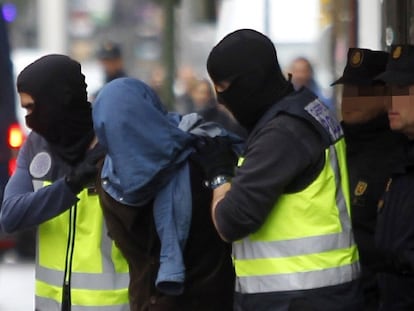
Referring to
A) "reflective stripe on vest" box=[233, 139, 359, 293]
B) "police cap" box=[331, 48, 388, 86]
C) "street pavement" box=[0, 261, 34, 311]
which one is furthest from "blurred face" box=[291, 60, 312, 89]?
"reflective stripe on vest" box=[233, 139, 359, 293]

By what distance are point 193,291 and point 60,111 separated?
0.93m

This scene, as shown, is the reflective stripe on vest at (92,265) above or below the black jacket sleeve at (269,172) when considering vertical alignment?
below

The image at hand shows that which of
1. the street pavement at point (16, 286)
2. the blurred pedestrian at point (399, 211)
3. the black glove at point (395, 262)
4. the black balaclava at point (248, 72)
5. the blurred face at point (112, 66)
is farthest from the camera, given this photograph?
the blurred face at point (112, 66)

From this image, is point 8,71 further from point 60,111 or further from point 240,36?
point 240,36

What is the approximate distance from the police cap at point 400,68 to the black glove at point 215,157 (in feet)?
2.23

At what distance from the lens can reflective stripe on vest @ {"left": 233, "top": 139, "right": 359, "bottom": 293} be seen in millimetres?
4230

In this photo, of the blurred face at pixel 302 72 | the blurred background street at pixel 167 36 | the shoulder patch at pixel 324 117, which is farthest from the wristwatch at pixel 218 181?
the blurred face at pixel 302 72

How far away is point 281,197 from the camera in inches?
167

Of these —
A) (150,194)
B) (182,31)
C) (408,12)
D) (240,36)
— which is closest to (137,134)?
(150,194)

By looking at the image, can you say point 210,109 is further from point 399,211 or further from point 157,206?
point 157,206

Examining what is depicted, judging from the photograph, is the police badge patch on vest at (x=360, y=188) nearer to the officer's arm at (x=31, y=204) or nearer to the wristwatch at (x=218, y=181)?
the wristwatch at (x=218, y=181)

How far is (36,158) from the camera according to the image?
5117mm

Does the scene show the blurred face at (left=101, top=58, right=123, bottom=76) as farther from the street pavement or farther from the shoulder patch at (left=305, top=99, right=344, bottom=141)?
the shoulder patch at (left=305, top=99, right=344, bottom=141)

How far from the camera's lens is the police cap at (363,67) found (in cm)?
532
